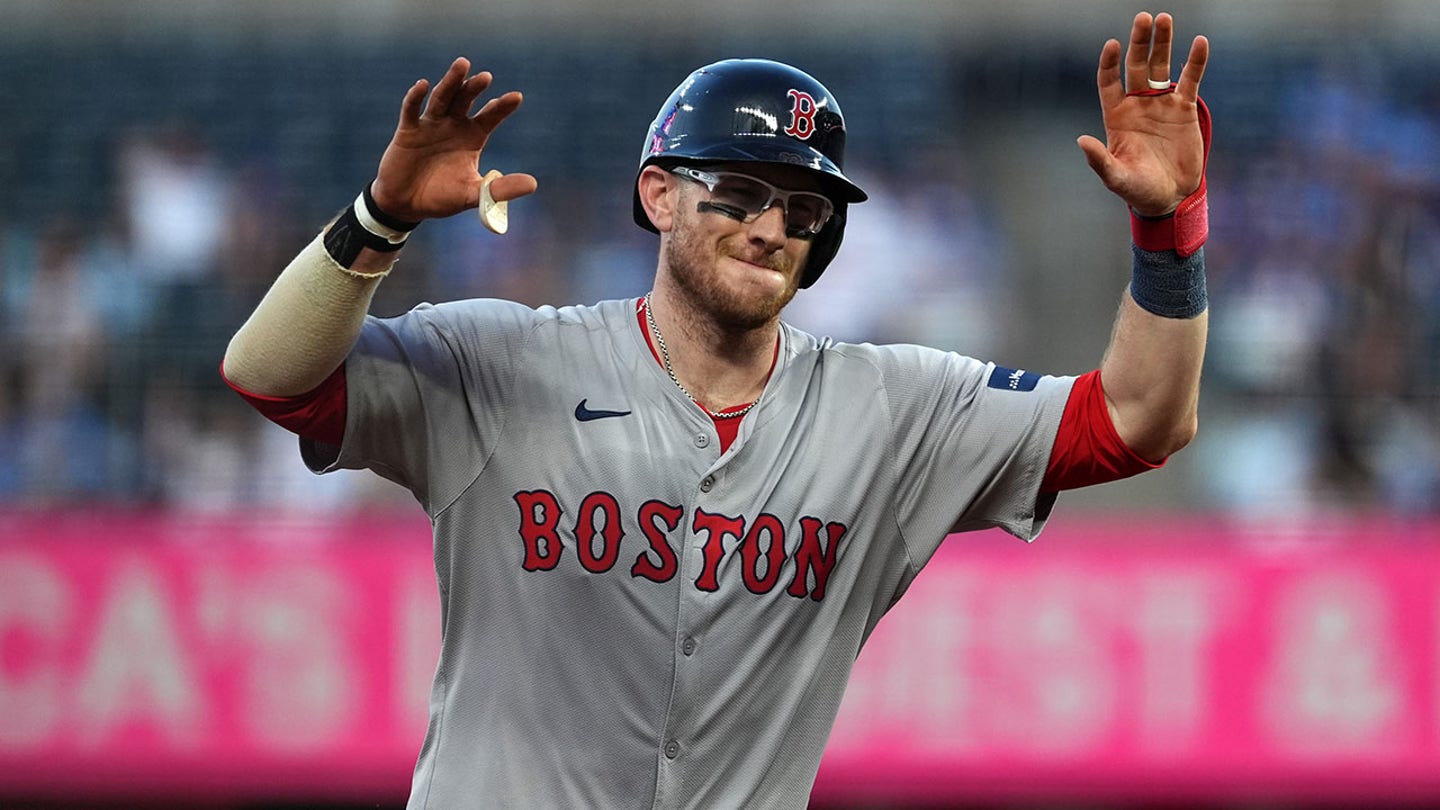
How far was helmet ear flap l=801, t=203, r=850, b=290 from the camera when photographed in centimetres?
361

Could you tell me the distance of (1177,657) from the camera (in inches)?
295

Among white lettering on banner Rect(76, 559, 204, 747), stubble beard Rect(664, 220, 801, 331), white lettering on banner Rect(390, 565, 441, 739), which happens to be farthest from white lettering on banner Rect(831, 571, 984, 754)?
stubble beard Rect(664, 220, 801, 331)

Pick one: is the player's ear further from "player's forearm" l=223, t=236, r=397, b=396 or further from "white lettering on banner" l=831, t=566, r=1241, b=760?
"white lettering on banner" l=831, t=566, r=1241, b=760

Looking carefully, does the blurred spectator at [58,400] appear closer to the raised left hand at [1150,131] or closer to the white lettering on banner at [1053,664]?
the white lettering on banner at [1053,664]

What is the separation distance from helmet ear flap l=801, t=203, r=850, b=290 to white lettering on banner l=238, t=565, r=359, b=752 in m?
4.53

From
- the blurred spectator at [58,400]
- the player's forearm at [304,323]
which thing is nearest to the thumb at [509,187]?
the player's forearm at [304,323]

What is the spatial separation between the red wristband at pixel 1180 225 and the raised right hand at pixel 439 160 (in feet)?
3.57

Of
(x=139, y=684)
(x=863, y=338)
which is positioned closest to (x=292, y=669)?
(x=139, y=684)

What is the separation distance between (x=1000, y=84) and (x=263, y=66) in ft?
15.4

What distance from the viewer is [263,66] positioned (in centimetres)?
1205

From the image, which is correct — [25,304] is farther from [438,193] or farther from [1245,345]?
[438,193]

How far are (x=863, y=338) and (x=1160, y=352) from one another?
20.1 feet

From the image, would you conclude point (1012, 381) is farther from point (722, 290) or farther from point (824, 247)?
point (722, 290)

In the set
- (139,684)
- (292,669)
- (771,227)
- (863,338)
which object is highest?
(771,227)
